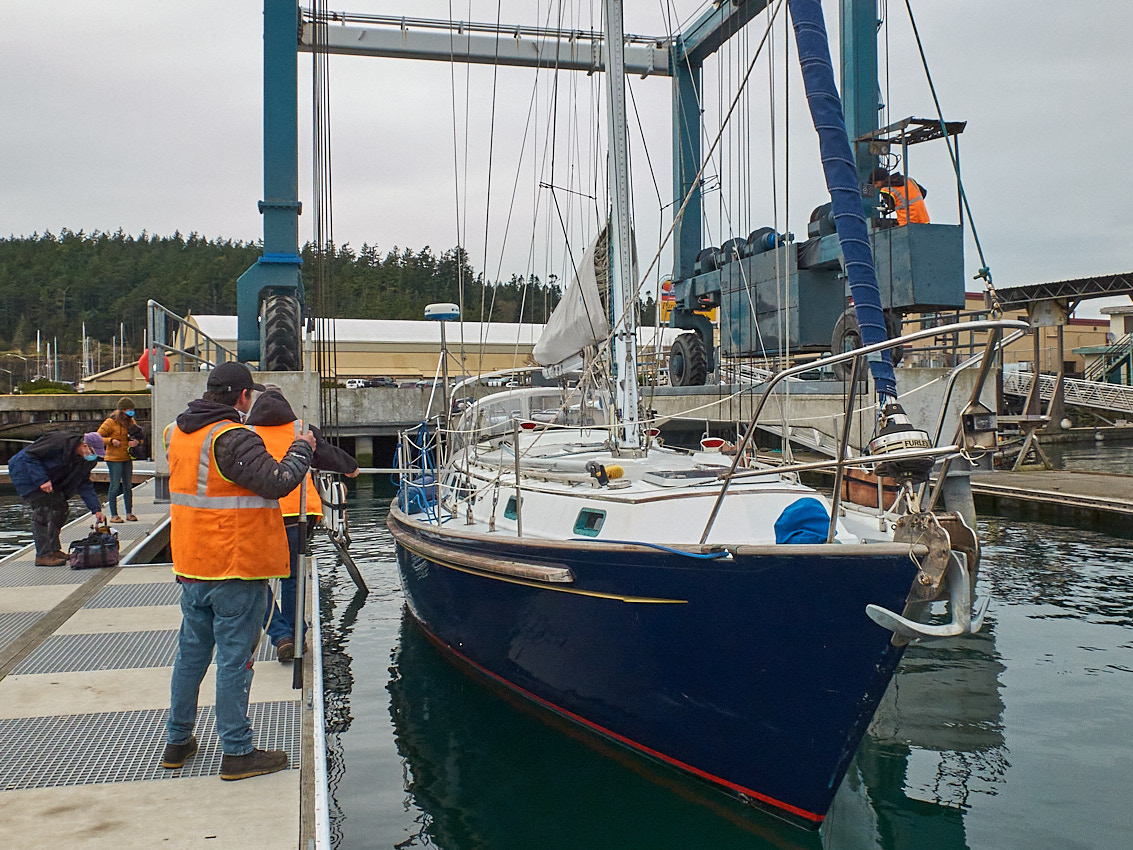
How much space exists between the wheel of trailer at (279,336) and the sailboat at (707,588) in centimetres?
881

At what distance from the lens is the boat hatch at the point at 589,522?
20.0ft

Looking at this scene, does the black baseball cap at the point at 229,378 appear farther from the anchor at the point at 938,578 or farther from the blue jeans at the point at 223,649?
the anchor at the point at 938,578

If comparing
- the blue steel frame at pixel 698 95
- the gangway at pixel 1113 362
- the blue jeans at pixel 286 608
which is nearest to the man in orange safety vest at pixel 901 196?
the blue steel frame at pixel 698 95

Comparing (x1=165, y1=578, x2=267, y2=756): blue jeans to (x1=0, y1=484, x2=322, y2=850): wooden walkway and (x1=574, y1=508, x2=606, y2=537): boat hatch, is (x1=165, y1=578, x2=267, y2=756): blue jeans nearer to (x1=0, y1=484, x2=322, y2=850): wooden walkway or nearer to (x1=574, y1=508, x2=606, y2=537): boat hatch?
(x1=0, y1=484, x2=322, y2=850): wooden walkway

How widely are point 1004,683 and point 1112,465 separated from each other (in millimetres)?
20416

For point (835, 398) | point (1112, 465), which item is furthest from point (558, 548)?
point (1112, 465)

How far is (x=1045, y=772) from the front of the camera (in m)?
5.80

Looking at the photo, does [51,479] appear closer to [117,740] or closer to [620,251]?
[117,740]

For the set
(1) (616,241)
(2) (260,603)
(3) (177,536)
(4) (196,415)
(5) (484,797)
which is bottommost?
(5) (484,797)

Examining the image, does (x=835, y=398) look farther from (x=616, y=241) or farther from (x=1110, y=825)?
(x=1110, y=825)

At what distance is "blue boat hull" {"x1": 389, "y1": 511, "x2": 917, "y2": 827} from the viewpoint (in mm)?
4527

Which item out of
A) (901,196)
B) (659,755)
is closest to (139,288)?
→ (901,196)

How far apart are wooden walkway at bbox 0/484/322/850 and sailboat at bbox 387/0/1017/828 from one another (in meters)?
1.60

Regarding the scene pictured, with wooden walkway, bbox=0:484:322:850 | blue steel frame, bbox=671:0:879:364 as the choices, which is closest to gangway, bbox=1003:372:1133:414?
blue steel frame, bbox=671:0:879:364
